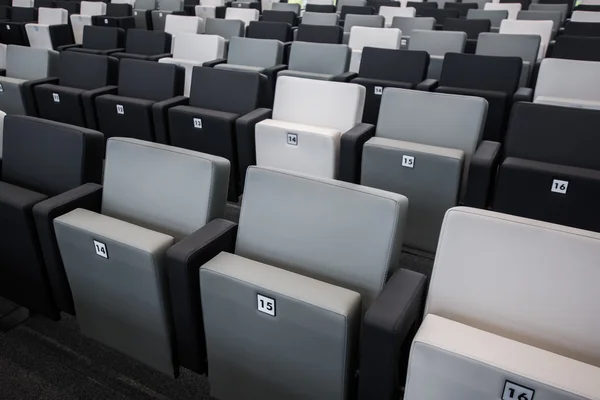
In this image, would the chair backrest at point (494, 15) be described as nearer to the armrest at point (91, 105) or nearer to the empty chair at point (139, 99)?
the empty chair at point (139, 99)

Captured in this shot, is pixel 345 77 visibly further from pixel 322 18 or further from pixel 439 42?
pixel 322 18

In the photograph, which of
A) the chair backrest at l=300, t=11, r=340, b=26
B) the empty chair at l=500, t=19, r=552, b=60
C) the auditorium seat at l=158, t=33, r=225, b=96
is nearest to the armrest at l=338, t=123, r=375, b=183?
the auditorium seat at l=158, t=33, r=225, b=96

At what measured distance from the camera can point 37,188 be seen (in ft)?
6.95

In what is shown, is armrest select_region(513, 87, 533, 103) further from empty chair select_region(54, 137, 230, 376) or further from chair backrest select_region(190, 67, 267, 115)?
empty chair select_region(54, 137, 230, 376)

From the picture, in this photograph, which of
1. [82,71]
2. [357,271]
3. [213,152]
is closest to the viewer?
[357,271]

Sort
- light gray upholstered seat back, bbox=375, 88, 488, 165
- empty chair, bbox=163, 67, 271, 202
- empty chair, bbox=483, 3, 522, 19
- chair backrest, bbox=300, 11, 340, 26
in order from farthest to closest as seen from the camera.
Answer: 1. empty chair, bbox=483, 3, 522, 19
2. chair backrest, bbox=300, 11, 340, 26
3. empty chair, bbox=163, 67, 271, 202
4. light gray upholstered seat back, bbox=375, 88, 488, 165

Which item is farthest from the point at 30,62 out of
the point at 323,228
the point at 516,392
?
the point at 516,392

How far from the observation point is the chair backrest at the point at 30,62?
4027 millimetres

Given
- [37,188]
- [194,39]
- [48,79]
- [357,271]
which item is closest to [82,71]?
[48,79]

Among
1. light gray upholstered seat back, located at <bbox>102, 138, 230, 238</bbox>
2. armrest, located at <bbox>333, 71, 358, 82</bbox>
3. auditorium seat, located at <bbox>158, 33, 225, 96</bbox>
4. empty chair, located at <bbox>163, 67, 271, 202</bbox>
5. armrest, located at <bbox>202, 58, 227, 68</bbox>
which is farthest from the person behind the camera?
auditorium seat, located at <bbox>158, 33, 225, 96</bbox>

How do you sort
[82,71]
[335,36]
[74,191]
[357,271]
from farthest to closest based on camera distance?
[335,36] < [82,71] < [74,191] < [357,271]

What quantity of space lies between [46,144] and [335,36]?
11.5ft

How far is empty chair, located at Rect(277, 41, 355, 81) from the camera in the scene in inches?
150

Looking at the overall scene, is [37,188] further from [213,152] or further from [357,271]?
[357,271]
